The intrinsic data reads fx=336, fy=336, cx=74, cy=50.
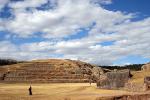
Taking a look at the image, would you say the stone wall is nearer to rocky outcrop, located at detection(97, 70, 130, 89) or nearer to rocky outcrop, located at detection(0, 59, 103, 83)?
rocky outcrop, located at detection(97, 70, 130, 89)

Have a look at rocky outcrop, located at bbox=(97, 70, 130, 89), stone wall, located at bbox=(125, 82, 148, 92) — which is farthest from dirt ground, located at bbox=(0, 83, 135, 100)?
rocky outcrop, located at bbox=(97, 70, 130, 89)

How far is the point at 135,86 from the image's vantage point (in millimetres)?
42500

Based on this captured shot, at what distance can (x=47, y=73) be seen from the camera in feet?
357

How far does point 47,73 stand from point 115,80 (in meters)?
59.3

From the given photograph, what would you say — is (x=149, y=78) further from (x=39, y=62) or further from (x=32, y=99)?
(x=39, y=62)

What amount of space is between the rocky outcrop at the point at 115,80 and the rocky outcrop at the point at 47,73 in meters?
47.9

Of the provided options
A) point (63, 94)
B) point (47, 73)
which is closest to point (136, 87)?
point (63, 94)

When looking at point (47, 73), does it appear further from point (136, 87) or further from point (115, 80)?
point (136, 87)

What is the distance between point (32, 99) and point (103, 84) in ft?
67.7

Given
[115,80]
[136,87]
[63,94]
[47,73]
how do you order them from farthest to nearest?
[47,73]
[115,80]
[136,87]
[63,94]

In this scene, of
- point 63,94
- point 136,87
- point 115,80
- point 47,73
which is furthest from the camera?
point 47,73

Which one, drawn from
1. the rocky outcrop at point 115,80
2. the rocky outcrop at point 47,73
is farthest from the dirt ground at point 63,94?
the rocky outcrop at point 47,73

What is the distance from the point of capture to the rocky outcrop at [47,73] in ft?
341

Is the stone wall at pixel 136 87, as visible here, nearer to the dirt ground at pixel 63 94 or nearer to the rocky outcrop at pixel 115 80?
the dirt ground at pixel 63 94
